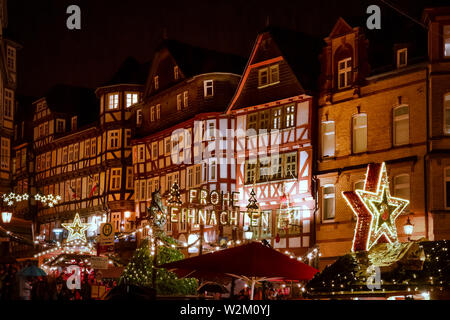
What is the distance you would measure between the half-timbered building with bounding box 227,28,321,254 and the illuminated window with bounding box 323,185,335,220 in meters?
0.71

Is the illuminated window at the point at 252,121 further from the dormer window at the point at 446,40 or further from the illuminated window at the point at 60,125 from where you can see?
Result: the illuminated window at the point at 60,125

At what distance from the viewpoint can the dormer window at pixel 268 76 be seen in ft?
128

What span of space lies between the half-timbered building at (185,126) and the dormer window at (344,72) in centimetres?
866

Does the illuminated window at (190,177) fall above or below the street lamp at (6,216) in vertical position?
above

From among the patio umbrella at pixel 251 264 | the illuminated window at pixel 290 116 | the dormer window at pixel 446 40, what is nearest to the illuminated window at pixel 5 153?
the illuminated window at pixel 290 116

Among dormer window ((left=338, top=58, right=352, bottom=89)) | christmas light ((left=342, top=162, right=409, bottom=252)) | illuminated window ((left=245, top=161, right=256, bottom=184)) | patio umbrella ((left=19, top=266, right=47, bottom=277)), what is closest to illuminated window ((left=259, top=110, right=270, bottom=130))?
illuminated window ((left=245, top=161, right=256, bottom=184))

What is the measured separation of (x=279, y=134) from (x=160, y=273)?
55.9 ft

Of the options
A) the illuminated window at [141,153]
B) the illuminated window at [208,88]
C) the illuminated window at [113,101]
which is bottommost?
the illuminated window at [141,153]

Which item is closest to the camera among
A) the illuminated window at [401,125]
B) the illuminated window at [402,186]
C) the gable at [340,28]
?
the illuminated window at [402,186]

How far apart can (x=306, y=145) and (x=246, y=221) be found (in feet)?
16.8

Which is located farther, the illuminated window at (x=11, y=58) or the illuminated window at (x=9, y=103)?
the illuminated window at (x=11, y=58)

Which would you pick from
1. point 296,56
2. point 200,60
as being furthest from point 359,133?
point 200,60

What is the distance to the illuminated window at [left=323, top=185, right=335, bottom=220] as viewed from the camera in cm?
3591

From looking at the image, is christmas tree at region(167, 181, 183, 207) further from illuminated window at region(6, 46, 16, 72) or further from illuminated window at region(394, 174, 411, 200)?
illuminated window at region(6, 46, 16, 72)
